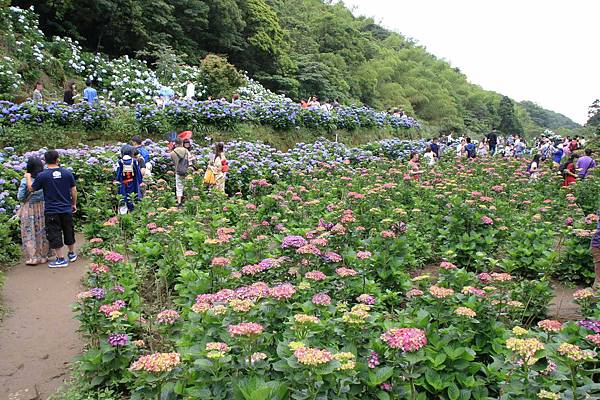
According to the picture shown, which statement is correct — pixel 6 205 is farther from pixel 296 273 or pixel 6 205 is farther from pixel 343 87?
pixel 343 87

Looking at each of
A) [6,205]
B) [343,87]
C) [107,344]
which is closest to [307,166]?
[6,205]

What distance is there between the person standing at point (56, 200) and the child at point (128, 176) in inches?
52.5

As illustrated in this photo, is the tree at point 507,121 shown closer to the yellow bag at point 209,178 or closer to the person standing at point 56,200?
the yellow bag at point 209,178

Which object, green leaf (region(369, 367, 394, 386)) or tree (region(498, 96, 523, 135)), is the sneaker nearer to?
green leaf (region(369, 367, 394, 386))

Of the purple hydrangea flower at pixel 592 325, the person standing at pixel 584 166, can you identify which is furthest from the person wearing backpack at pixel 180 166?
the person standing at pixel 584 166

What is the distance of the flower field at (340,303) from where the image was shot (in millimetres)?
2457

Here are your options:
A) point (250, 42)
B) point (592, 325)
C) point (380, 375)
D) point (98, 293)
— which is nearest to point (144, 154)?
point (98, 293)

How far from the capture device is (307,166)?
1058cm

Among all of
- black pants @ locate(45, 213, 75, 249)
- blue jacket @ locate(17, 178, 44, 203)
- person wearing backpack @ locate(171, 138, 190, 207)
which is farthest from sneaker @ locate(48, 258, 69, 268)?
person wearing backpack @ locate(171, 138, 190, 207)

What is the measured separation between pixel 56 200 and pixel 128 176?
165 centimetres

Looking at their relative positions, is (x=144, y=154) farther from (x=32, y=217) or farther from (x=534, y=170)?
(x=534, y=170)

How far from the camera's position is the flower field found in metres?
2.46

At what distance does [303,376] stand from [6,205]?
6340 millimetres

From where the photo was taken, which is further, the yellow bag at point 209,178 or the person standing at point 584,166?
the person standing at point 584,166
